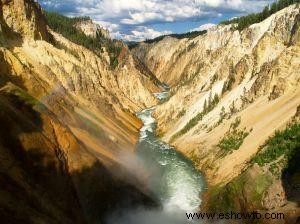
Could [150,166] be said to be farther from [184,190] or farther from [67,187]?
[67,187]

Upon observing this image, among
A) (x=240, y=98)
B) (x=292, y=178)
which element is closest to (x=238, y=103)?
(x=240, y=98)

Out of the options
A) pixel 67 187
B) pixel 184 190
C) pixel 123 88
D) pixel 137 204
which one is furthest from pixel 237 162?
pixel 123 88

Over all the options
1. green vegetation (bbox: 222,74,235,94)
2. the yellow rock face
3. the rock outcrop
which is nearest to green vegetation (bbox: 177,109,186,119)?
the yellow rock face

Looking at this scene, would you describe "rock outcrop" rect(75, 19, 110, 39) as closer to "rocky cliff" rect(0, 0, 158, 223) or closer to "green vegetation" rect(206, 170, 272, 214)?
"rocky cliff" rect(0, 0, 158, 223)

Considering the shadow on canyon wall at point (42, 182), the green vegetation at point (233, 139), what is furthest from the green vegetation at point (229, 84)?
the shadow on canyon wall at point (42, 182)

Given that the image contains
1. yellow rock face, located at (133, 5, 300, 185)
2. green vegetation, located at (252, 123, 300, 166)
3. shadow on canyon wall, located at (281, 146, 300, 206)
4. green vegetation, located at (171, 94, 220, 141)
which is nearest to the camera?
shadow on canyon wall, located at (281, 146, 300, 206)

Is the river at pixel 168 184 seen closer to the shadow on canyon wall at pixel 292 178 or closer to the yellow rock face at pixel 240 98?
the yellow rock face at pixel 240 98
